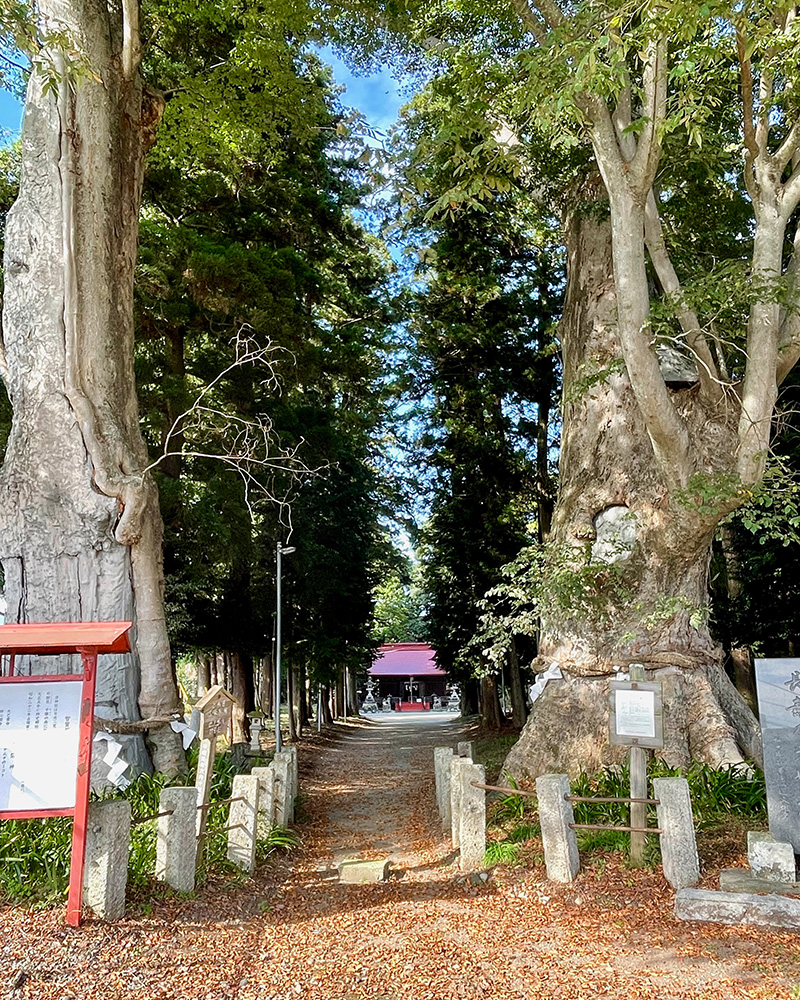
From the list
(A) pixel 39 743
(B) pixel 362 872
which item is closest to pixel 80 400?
(A) pixel 39 743

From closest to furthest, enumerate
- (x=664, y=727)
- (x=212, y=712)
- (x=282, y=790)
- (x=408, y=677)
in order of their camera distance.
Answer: (x=212, y=712) → (x=664, y=727) → (x=282, y=790) → (x=408, y=677)

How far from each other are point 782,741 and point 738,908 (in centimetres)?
132

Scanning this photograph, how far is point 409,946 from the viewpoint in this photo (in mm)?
5270

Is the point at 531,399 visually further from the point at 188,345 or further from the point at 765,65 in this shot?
the point at 765,65

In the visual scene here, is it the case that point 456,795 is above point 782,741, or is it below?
below

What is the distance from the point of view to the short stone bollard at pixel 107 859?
17.1 ft

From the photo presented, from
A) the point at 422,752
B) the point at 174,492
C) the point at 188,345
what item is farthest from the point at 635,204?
the point at 422,752

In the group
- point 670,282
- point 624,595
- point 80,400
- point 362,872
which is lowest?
point 362,872

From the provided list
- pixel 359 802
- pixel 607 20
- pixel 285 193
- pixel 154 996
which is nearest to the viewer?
pixel 154 996

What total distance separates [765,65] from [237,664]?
53.4ft

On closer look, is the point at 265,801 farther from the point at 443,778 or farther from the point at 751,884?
the point at 751,884

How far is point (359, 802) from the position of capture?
12.3 m

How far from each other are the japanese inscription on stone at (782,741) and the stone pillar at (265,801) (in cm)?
465

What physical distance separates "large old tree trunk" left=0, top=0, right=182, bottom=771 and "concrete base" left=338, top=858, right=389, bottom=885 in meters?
2.36
